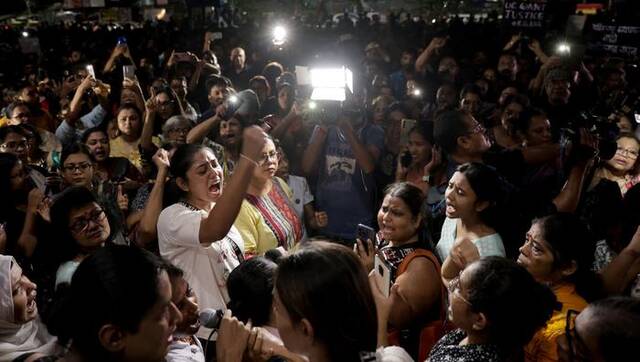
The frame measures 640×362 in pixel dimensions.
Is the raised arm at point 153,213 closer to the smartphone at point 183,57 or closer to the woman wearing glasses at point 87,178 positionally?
the woman wearing glasses at point 87,178

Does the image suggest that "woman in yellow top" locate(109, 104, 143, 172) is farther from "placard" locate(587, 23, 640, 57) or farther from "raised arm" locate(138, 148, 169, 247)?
"placard" locate(587, 23, 640, 57)

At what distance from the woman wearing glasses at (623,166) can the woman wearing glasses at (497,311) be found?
2068 millimetres

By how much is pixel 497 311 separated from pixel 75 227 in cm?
193

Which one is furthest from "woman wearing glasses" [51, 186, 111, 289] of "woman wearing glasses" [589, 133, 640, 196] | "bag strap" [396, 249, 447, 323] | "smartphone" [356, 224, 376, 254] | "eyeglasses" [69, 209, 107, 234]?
"woman wearing glasses" [589, 133, 640, 196]

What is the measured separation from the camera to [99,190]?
3.61 m

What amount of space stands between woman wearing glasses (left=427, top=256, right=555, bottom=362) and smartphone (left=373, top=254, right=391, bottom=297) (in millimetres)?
290

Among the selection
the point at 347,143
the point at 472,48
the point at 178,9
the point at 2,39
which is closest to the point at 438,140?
the point at 347,143

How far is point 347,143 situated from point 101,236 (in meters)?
2.10

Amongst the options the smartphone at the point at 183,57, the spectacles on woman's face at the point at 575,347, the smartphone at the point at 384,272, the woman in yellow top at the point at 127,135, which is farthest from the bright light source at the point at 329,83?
the smartphone at the point at 183,57

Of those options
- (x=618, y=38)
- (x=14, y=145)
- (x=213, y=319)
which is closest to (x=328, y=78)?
(x=14, y=145)

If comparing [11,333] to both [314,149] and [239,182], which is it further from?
[314,149]

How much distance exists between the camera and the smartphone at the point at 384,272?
7.06 feet

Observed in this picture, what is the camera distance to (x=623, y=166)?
3.69m

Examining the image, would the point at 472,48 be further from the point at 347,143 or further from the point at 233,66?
the point at 347,143
